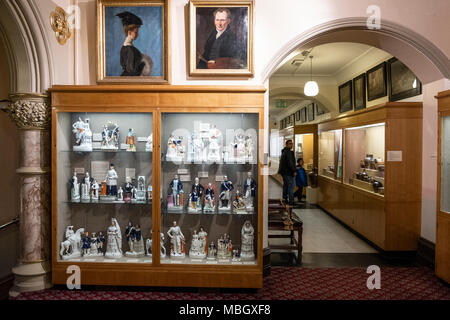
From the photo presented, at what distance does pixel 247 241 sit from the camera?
3.53m

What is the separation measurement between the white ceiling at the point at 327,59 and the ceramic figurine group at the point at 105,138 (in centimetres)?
362

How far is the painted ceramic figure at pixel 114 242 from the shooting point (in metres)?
3.60

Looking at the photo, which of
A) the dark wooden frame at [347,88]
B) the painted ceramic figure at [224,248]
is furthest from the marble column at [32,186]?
the dark wooden frame at [347,88]

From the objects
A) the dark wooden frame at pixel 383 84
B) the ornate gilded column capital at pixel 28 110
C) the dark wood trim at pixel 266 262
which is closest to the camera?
the ornate gilded column capital at pixel 28 110

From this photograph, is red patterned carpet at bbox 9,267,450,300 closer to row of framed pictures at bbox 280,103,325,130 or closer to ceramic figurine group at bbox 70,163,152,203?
ceramic figurine group at bbox 70,163,152,203

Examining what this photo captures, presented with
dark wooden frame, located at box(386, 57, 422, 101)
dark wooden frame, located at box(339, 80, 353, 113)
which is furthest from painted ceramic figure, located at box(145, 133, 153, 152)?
dark wooden frame, located at box(339, 80, 353, 113)

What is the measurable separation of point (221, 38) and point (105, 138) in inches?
72.3

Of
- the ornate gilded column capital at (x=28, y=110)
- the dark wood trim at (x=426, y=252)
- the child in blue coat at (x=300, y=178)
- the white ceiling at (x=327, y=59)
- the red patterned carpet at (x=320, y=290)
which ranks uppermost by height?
the white ceiling at (x=327, y=59)

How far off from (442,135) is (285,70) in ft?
16.9

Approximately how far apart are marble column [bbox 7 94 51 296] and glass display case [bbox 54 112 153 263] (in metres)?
0.18

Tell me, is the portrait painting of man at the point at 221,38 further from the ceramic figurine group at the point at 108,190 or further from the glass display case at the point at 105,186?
the ceramic figurine group at the point at 108,190

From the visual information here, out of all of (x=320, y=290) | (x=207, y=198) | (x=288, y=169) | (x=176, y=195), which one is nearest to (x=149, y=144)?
(x=176, y=195)

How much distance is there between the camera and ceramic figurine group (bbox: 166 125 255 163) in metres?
3.55
